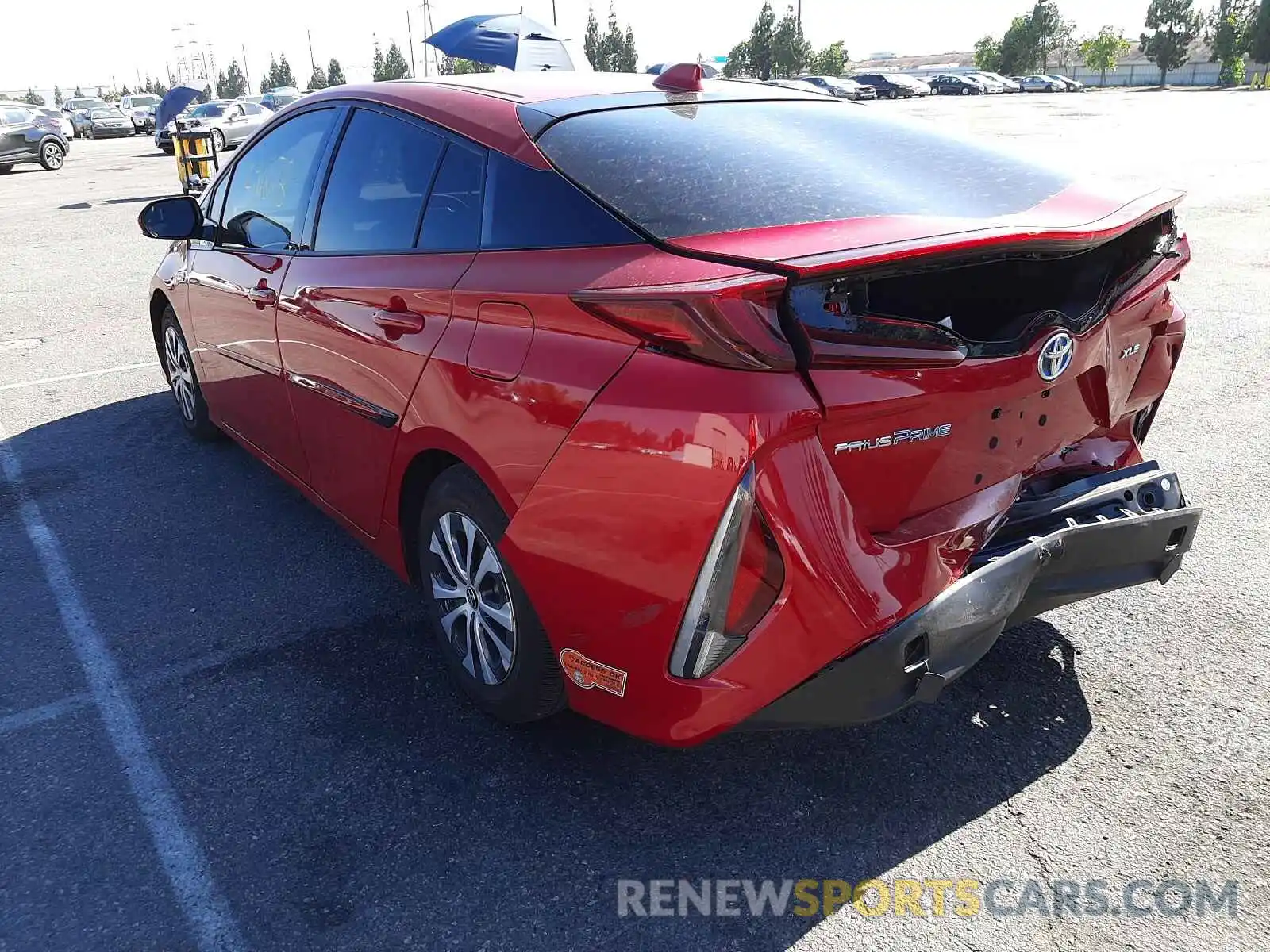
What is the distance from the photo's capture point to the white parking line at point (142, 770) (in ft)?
7.51

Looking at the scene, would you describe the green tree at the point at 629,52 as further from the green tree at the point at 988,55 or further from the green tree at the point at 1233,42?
the green tree at the point at 1233,42

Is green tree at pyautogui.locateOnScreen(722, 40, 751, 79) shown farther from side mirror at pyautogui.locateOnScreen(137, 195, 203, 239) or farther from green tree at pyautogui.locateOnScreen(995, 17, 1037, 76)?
Result: side mirror at pyautogui.locateOnScreen(137, 195, 203, 239)

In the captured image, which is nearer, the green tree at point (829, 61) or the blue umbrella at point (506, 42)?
the blue umbrella at point (506, 42)

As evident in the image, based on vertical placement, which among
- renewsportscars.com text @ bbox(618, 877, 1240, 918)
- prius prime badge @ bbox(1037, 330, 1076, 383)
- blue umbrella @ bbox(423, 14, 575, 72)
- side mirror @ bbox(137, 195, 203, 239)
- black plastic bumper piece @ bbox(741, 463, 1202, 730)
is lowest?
renewsportscars.com text @ bbox(618, 877, 1240, 918)

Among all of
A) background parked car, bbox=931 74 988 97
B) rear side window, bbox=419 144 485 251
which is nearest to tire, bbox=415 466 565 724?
rear side window, bbox=419 144 485 251

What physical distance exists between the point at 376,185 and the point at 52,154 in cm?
2603

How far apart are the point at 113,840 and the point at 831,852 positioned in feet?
5.83

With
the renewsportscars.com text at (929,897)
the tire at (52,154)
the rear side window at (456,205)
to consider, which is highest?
the rear side window at (456,205)

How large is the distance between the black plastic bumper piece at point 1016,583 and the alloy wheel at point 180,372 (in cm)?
404

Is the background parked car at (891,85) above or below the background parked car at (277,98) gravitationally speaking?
below

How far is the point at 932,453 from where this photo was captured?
2275 millimetres

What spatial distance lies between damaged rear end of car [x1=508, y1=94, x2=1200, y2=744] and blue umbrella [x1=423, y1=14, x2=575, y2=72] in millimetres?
14662

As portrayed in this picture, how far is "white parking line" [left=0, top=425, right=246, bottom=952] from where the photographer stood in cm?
229

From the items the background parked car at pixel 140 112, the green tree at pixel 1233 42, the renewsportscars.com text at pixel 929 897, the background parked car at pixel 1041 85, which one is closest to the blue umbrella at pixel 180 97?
the renewsportscars.com text at pixel 929 897
